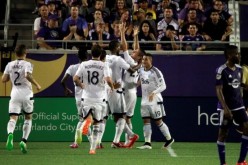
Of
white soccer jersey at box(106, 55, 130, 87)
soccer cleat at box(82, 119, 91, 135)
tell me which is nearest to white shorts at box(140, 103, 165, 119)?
white soccer jersey at box(106, 55, 130, 87)

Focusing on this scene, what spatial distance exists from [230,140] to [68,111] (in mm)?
4772

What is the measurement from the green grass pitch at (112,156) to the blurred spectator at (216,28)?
157 inches

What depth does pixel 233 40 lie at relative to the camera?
24391mm

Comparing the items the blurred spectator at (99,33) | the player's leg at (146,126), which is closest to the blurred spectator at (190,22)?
the blurred spectator at (99,33)

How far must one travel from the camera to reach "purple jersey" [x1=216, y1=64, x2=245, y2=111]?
593 inches

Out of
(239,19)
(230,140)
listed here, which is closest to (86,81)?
(230,140)

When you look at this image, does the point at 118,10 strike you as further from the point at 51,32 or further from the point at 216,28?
the point at 216,28

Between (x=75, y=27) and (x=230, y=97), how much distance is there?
9.61m

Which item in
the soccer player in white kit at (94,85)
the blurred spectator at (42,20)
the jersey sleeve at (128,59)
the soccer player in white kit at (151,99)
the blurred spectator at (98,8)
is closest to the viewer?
the soccer player in white kit at (94,85)

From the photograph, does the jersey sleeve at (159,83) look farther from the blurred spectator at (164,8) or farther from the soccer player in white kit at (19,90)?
the blurred spectator at (164,8)

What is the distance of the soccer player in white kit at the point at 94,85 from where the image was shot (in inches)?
682

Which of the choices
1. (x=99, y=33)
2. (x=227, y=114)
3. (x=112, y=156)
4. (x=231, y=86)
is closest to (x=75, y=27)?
(x=99, y=33)

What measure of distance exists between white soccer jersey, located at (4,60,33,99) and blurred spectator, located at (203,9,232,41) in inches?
294

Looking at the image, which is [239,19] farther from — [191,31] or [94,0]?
[94,0]
